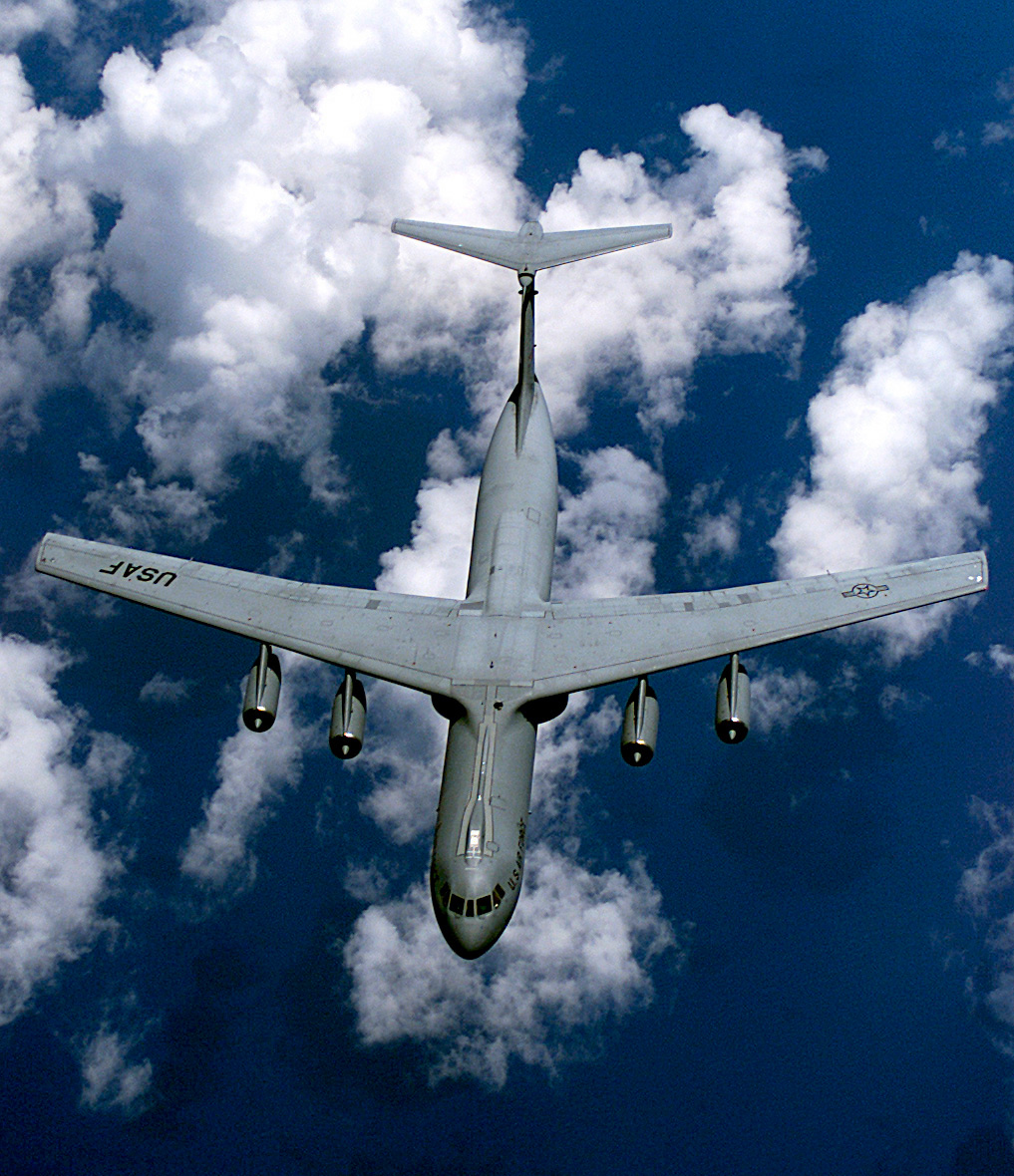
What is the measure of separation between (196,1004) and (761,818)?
64.4 metres

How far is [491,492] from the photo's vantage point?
4872 cm

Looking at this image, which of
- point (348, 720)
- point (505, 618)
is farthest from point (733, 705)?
point (348, 720)

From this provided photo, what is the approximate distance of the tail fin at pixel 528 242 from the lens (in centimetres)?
5212

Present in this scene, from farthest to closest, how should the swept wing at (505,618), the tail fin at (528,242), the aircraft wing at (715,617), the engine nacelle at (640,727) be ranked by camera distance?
→ the tail fin at (528,242), the aircraft wing at (715,617), the swept wing at (505,618), the engine nacelle at (640,727)

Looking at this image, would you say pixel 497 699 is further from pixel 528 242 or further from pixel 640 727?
pixel 528 242

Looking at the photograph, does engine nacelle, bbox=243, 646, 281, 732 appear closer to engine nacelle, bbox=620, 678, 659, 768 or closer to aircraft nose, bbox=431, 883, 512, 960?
aircraft nose, bbox=431, 883, 512, 960

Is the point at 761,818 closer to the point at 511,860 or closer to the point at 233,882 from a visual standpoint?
the point at 233,882

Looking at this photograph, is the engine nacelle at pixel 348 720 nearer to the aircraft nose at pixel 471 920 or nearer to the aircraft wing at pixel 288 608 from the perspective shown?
the aircraft wing at pixel 288 608

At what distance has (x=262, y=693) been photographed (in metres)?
39.8

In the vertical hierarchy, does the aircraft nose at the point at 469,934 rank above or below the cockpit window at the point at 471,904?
below

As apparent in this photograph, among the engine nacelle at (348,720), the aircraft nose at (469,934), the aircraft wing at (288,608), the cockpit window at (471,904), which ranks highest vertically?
the aircraft wing at (288,608)

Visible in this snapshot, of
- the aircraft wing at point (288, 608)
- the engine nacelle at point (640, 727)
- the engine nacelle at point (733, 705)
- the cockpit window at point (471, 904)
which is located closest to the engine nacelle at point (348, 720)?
the aircraft wing at point (288, 608)

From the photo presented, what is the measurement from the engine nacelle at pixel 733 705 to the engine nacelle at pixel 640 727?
3.15m

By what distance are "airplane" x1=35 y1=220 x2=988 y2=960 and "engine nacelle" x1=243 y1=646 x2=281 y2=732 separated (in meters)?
0.07
